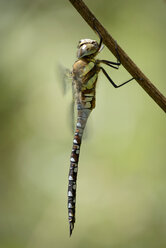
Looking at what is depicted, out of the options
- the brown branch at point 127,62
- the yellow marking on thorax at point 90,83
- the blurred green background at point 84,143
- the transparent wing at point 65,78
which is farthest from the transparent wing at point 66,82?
the blurred green background at point 84,143

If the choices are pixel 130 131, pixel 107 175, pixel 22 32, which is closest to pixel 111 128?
pixel 130 131

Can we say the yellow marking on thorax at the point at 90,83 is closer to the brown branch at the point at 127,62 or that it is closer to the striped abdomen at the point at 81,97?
the striped abdomen at the point at 81,97

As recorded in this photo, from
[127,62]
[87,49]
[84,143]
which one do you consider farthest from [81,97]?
[84,143]

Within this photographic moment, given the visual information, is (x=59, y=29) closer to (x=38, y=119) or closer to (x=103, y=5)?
→ (x=103, y=5)

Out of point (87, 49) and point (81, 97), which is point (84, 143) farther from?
point (87, 49)

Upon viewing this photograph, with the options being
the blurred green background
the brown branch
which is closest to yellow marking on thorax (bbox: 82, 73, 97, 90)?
the brown branch

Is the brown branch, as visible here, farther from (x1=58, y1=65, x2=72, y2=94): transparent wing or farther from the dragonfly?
(x1=58, y1=65, x2=72, y2=94): transparent wing
